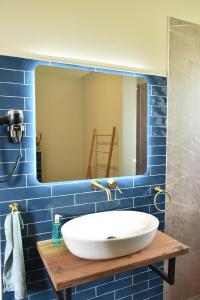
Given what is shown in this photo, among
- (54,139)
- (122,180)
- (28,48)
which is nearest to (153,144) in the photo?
(122,180)

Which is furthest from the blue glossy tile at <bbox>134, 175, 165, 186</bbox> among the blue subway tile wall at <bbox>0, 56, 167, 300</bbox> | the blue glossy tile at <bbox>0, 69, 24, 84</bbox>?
the blue glossy tile at <bbox>0, 69, 24, 84</bbox>

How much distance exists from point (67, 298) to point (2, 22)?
146 cm

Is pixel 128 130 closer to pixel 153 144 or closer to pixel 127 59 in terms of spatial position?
pixel 153 144

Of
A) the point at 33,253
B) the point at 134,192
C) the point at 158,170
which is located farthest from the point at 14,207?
the point at 158,170

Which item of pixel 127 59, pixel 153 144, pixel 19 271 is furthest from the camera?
pixel 153 144

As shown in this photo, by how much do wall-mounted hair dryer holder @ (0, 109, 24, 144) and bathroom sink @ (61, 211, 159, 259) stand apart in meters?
0.56

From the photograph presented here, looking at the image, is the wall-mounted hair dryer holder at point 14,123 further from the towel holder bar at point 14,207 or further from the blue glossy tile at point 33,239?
the blue glossy tile at point 33,239

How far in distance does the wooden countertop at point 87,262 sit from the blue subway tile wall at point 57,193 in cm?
20

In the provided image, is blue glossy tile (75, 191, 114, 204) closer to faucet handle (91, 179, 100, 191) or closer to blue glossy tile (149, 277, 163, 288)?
faucet handle (91, 179, 100, 191)

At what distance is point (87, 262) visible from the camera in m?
1.12

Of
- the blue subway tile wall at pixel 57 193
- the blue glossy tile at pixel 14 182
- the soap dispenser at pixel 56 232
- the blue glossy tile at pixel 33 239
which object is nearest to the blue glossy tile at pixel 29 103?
the blue subway tile wall at pixel 57 193

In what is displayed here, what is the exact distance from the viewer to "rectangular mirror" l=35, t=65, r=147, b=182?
1.38 m

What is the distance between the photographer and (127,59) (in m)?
1.57

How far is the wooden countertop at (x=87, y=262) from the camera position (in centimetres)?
102
